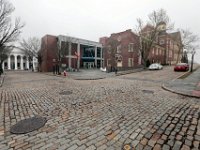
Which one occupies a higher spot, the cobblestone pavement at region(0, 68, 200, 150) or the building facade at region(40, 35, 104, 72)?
the building facade at region(40, 35, 104, 72)

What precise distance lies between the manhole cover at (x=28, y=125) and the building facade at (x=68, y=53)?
2153 centimetres

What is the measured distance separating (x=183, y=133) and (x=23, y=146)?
12.4 ft

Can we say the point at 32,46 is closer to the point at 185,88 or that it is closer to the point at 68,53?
the point at 68,53

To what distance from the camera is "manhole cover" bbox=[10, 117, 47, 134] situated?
11.6 ft

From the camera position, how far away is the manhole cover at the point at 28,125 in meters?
3.55

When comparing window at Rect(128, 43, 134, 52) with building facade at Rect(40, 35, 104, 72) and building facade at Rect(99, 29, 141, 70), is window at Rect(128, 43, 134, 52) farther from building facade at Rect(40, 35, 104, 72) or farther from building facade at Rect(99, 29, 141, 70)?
building facade at Rect(40, 35, 104, 72)

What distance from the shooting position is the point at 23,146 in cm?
285

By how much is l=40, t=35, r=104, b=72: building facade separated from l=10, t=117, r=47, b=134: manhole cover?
2153cm

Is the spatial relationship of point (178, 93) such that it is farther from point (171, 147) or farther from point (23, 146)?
point (23, 146)

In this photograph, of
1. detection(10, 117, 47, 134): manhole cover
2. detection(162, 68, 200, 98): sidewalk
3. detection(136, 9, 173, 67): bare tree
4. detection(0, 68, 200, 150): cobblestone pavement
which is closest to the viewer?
detection(0, 68, 200, 150): cobblestone pavement

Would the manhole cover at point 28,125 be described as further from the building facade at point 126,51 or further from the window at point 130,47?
the window at point 130,47

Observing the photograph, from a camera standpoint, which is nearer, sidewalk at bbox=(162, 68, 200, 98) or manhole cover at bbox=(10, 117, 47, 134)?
manhole cover at bbox=(10, 117, 47, 134)

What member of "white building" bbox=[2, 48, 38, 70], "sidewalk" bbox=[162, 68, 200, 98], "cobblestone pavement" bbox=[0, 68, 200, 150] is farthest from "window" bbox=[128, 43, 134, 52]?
"white building" bbox=[2, 48, 38, 70]

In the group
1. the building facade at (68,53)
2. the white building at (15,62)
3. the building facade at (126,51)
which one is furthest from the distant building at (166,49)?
the white building at (15,62)
